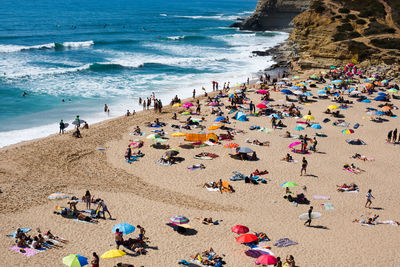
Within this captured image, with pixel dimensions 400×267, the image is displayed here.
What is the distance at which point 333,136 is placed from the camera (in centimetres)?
2494

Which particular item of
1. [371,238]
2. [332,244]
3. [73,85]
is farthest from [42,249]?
[73,85]

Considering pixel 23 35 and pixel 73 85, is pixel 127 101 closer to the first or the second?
pixel 73 85

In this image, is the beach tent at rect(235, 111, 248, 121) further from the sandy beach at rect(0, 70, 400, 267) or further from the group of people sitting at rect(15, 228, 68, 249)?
the group of people sitting at rect(15, 228, 68, 249)

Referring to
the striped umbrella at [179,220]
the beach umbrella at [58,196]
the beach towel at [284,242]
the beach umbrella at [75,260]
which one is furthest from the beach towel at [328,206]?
the beach umbrella at [58,196]

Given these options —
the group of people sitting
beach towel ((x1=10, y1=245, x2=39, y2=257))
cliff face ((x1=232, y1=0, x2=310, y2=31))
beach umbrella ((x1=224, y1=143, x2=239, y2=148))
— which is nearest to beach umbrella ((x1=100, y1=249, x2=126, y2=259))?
the group of people sitting

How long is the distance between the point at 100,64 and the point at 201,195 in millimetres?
33876

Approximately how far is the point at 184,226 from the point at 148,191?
13.8 feet

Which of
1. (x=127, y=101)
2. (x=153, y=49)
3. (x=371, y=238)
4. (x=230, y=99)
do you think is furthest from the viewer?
(x=153, y=49)

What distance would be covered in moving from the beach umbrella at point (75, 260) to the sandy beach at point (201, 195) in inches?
25.4

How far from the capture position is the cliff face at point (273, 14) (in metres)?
88.5

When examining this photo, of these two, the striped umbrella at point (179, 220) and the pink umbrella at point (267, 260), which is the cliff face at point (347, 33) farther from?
the pink umbrella at point (267, 260)

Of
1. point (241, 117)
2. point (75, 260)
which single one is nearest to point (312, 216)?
point (75, 260)

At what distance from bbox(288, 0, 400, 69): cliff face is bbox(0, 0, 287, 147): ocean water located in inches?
255

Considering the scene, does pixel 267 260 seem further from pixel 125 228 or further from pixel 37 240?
pixel 37 240
